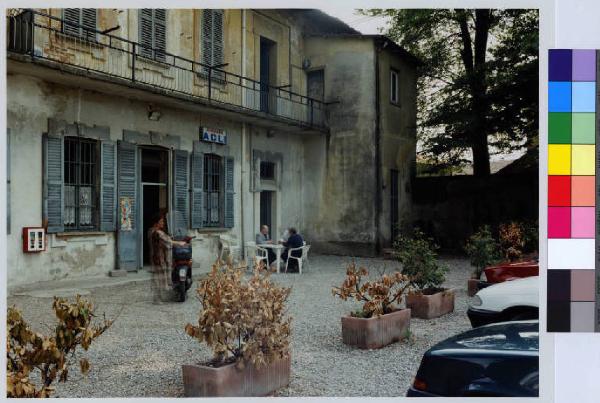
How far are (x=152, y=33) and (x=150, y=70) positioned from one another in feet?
1.89

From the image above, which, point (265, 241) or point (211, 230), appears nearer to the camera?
point (211, 230)

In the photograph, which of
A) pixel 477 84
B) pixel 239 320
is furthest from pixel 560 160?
pixel 477 84

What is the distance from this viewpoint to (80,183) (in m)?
8.40

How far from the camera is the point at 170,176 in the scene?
9742 mm

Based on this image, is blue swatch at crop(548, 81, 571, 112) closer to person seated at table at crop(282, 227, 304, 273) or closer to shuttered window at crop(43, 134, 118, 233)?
person seated at table at crop(282, 227, 304, 273)

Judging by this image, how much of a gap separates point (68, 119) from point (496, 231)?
6.72 m

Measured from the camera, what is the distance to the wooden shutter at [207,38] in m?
9.37

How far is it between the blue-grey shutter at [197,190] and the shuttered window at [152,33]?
182 centimetres

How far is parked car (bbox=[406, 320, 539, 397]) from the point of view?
3.38m

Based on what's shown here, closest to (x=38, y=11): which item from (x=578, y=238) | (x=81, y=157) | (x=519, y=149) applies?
(x=81, y=157)

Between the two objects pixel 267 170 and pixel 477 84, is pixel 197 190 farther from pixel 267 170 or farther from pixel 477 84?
pixel 477 84

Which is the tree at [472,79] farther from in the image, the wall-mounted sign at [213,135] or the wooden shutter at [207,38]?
the wall-mounted sign at [213,135]

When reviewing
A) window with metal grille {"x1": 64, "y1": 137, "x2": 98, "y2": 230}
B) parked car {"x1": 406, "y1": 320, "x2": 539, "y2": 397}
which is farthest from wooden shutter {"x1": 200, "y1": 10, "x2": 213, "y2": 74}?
parked car {"x1": 406, "y1": 320, "x2": 539, "y2": 397}

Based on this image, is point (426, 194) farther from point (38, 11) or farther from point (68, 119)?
point (38, 11)
